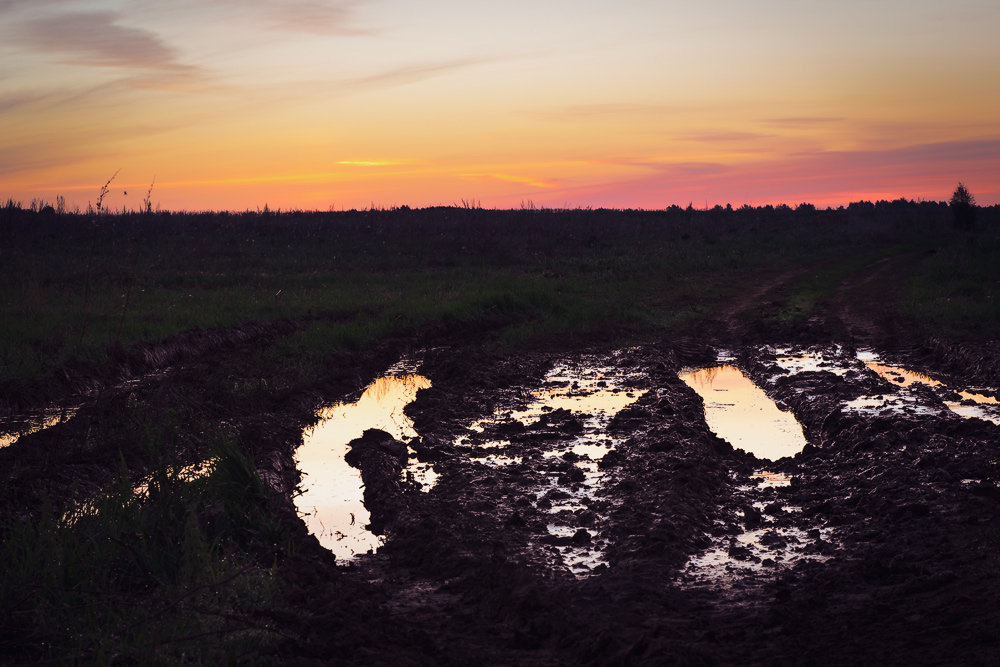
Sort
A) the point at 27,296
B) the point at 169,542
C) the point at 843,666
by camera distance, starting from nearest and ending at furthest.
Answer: the point at 843,666, the point at 169,542, the point at 27,296

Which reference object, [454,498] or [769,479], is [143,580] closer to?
[454,498]

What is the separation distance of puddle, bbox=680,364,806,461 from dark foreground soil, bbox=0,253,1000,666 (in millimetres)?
259

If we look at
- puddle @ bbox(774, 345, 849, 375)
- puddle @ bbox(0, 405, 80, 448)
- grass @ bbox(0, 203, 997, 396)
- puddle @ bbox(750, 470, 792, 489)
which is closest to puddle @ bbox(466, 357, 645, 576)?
puddle @ bbox(750, 470, 792, 489)

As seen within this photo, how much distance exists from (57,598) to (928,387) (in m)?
9.56

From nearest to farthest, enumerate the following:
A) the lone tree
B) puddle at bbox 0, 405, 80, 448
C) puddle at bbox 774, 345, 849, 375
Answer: puddle at bbox 0, 405, 80, 448 < puddle at bbox 774, 345, 849, 375 < the lone tree

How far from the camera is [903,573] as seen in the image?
441cm

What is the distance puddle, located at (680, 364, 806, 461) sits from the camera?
7.70 m

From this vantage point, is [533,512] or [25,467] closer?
[533,512]

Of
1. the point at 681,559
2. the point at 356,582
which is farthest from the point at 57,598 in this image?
the point at 681,559

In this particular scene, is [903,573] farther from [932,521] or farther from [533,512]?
[533,512]

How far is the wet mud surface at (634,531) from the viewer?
3736 millimetres

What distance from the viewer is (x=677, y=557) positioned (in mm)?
4742

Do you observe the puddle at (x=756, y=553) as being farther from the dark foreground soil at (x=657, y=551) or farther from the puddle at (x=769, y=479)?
the puddle at (x=769, y=479)

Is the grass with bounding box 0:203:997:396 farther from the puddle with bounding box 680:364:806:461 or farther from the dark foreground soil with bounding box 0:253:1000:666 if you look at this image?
the puddle with bounding box 680:364:806:461
